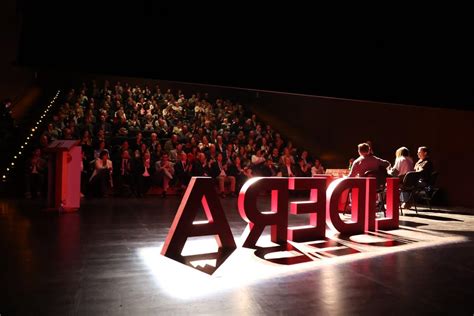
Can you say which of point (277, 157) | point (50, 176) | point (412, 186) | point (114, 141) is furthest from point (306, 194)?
point (50, 176)

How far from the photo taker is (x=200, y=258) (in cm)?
402

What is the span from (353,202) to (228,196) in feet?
19.9

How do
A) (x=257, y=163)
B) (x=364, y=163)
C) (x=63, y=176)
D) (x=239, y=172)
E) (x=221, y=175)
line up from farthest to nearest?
(x=257, y=163) < (x=239, y=172) < (x=221, y=175) < (x=63, y=176) < (x=364, y=163)

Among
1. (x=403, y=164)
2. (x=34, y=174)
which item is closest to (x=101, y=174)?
(x=34, y=174)

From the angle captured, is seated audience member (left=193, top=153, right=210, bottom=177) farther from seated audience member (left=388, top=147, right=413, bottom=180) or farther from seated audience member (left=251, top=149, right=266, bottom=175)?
seated audience member (left=388, top=147, right=413, bottom=180)

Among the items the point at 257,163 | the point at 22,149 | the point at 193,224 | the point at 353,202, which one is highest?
the point at 22,149

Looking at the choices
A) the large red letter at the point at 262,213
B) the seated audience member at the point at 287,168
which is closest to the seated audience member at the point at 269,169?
the seated audience member at the point at 287,168

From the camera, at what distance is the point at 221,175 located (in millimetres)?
11398

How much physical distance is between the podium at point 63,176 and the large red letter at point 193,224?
384 cm

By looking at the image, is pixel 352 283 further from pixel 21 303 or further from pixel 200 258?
pixel 21 303

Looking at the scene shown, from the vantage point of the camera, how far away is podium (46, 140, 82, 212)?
707 centimetres

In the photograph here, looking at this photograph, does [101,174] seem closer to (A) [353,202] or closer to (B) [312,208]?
(B) [312,208]

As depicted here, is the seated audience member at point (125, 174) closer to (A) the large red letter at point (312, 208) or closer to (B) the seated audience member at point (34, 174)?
(B) the seated audience member at point (34, 174)

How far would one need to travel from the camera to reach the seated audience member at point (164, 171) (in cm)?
1062
